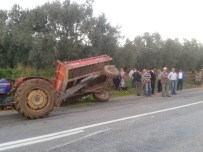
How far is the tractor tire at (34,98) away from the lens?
9.87 m

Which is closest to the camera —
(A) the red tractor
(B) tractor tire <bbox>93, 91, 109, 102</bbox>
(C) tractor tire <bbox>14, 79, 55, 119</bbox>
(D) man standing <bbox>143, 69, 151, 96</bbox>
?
(C) tractor tire <bbox>14, 79, 55, 119</bbox>

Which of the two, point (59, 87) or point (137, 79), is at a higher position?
point (137, 79)

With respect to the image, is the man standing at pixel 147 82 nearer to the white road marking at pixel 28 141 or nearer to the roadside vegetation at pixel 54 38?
the roadside vegetation at pixel 54 38

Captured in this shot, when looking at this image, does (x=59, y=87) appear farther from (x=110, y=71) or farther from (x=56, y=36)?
(x=56, y=36)

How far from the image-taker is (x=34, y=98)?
10211mm

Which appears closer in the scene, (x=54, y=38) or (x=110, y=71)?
(x=110, y=71)

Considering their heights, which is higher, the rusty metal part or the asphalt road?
the rusty metal part

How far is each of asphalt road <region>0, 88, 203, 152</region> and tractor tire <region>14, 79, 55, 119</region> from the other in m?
0.38

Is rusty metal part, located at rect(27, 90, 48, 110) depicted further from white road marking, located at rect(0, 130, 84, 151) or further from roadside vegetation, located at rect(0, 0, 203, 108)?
roadside vegetation, located at rect(0, 0, 203, 108)

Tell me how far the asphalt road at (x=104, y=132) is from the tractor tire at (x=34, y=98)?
1.25 feet

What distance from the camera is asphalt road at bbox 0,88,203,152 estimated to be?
21.8ft

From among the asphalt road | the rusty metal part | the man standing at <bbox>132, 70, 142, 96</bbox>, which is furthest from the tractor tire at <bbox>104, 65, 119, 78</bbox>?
the man standing at <bbox>132, 70, 142, 96</bbox>

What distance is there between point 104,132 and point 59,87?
5884 mm

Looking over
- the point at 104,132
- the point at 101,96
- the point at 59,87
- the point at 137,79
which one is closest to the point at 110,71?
the point at 101,96
